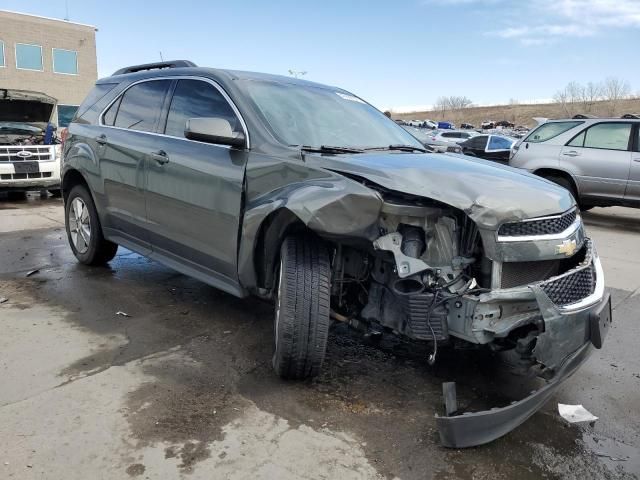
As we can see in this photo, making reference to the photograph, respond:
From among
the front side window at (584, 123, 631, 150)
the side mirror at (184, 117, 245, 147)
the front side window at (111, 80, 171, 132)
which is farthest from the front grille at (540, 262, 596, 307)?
the front side window at (584, 123, 631, 150)

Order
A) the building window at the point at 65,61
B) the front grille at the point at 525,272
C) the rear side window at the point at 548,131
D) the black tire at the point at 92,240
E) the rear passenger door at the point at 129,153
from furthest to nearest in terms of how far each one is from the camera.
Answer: the building window at the point at 65,61 → the rear side window at the point at 548,131 → the black tire at the point at 92,240 → the rear passenger door at the point at 129,153 → the front grille at the point at 525,272

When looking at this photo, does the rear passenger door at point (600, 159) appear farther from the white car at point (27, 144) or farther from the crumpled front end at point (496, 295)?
the white car at point (27, 144)

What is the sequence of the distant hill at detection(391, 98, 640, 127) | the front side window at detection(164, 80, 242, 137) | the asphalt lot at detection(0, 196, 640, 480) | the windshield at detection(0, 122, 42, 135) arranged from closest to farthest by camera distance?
the asphalt lot at detection(0, 196, 640, 480)
the front side window at detection(164, 80, 242, 137)
the windshield at detection(0, 122, 42, 135)
the distant hill at detection(391, 98, 640, 127)

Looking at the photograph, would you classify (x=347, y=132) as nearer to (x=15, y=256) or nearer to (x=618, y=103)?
(x=15, y=256)

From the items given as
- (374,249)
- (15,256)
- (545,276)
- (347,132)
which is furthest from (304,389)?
(15,256)

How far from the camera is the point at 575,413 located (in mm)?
3141

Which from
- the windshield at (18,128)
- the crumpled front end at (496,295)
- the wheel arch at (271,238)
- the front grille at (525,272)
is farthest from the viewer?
the windshield at (18,128)

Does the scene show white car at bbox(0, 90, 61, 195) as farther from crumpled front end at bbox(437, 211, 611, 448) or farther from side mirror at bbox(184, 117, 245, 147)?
crumpled front end at bbox(437, 211, 611, 448)

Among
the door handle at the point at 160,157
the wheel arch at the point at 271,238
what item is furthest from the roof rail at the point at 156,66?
the wheel arch at the point at 271,238

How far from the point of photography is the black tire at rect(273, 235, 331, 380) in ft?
9.90

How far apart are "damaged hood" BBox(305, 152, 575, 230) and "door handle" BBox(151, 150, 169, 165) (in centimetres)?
137

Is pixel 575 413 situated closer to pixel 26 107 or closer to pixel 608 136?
pixel 608 136

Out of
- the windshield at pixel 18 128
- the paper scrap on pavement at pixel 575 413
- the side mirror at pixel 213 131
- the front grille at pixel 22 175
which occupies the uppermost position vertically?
the side mirror at pixel 213 131

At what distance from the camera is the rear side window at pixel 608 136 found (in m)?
9.11
